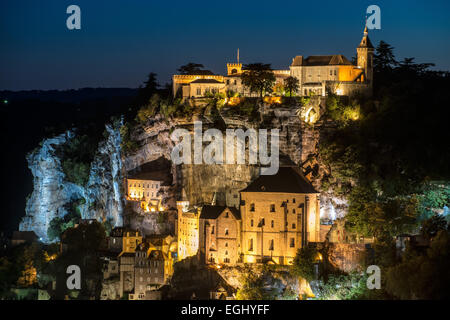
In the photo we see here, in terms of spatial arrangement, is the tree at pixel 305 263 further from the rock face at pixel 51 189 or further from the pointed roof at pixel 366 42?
the rock face at pixel 51 189

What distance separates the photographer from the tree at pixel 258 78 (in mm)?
74125

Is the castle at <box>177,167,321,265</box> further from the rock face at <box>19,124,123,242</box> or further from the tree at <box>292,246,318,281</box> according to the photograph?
the rock face at <box>19,124,123,242</box>

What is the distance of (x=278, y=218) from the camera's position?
212 ft

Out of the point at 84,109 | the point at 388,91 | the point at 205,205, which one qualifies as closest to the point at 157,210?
the point at 205,205

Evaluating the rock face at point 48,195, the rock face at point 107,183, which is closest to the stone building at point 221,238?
the rock face at point 107,183

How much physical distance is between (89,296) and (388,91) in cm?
3295

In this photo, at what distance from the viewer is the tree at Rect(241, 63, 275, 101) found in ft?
243

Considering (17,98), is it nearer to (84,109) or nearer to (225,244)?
(84,109)

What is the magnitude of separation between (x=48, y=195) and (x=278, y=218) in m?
41.9

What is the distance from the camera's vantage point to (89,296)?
70.9 meters

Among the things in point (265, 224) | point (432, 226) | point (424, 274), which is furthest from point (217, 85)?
point (424, 274)

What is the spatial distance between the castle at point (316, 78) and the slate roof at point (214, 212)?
13973 mm

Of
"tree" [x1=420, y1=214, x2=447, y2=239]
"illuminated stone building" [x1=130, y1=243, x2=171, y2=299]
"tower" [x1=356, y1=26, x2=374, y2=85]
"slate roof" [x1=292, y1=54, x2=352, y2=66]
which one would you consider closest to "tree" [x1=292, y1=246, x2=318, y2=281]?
"tree" [x1=420, y1=214, x2=447, y2=239]
